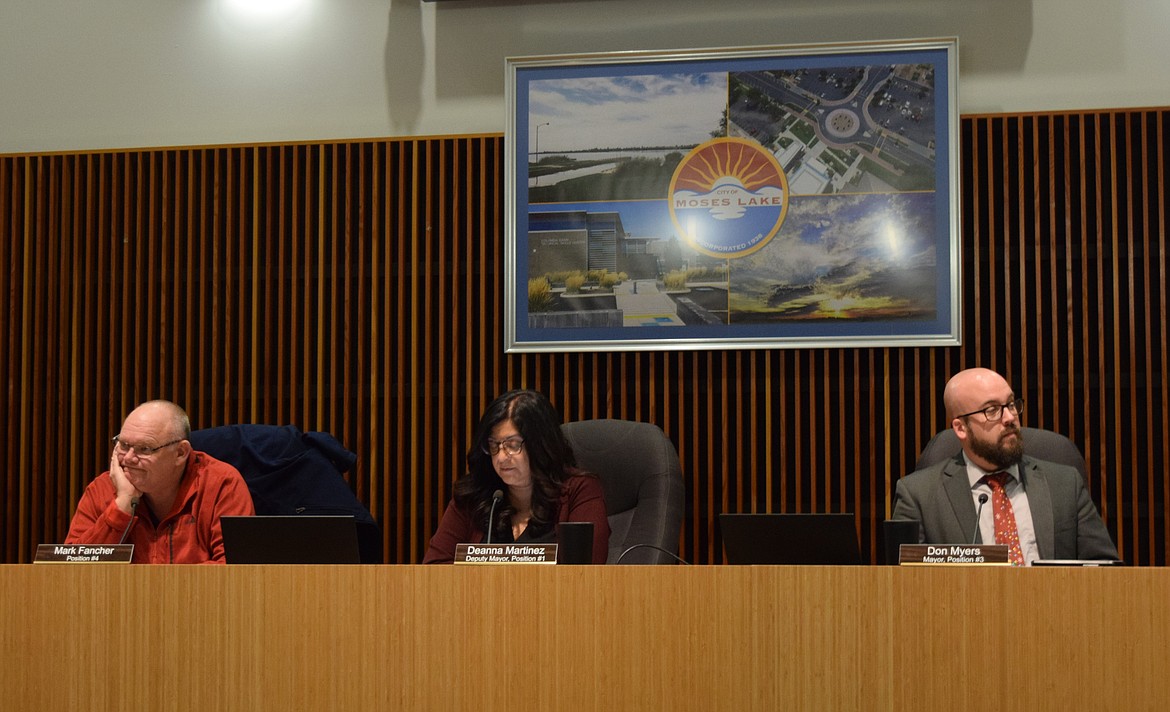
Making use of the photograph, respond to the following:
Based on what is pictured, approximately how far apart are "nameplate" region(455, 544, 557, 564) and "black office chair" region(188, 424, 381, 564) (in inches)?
61.0

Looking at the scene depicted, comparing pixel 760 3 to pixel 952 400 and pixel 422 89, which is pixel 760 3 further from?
pixel 952 400

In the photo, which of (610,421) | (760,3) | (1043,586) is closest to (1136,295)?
(760,3)

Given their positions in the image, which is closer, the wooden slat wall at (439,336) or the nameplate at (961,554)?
the nameplate at (961,554)

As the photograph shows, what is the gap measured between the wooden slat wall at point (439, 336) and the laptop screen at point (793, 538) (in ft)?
6.81

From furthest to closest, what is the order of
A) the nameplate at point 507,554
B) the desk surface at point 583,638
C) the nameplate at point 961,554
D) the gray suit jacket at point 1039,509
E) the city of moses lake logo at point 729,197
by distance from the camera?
1. the city of moses lake logo at point 729,197
2. the gray suit jacket at point 1039,509
3. the nameplate at point 507,554
4. the nameplate at point 961,554
5. the desk surface at point 583,638

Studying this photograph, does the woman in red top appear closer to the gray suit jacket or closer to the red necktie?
the gray suit jacket

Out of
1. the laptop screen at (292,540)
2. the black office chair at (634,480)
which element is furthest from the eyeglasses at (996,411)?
the laptop screen at (292,540)

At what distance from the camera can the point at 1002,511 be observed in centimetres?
376

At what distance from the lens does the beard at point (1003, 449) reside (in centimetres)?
371

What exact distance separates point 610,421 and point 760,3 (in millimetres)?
2075

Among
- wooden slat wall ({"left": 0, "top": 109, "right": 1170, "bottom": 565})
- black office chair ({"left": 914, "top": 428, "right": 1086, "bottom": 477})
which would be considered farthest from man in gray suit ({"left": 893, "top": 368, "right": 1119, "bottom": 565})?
wooden slat wall ({"left": 0, "top": 109, "right": 1170, "bottom": 565})

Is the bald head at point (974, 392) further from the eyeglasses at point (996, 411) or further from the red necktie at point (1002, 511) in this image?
the red necktie at point (1002, 511)

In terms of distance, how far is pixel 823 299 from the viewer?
484 centimetres

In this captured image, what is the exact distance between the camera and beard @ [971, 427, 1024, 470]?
3.71 meters
